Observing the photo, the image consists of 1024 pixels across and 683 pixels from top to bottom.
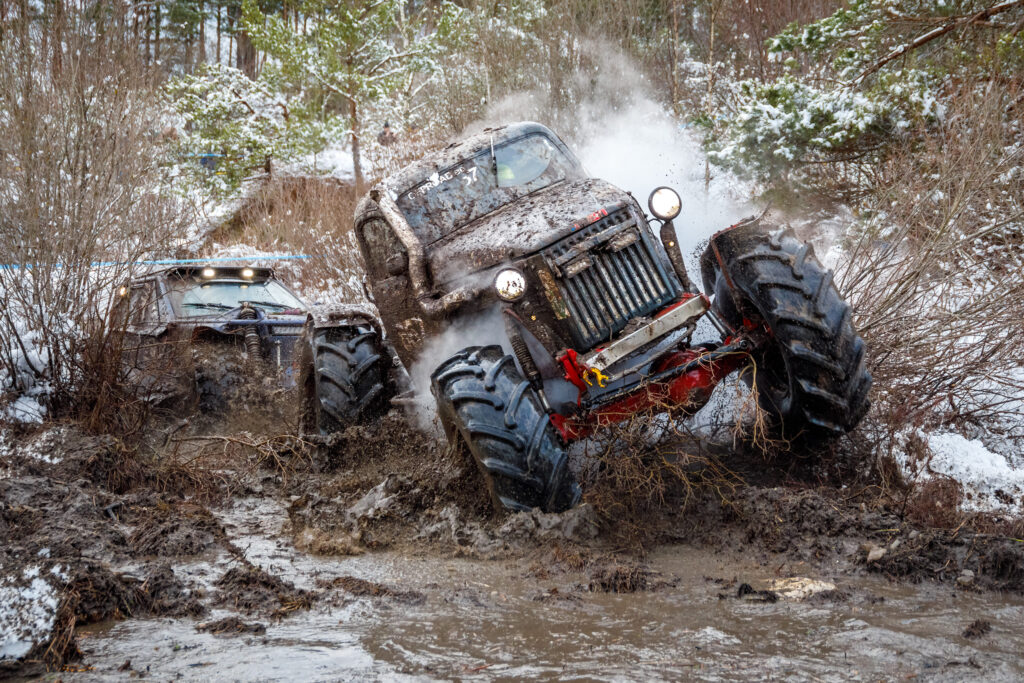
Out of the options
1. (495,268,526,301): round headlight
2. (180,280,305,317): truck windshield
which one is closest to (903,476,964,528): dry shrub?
(495,268,526,301): round headlight

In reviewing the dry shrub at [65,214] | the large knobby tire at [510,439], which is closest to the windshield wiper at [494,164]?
the large knobby tire at [510,439]

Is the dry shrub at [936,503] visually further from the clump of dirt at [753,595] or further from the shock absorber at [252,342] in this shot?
the shock absorber at [252,342]

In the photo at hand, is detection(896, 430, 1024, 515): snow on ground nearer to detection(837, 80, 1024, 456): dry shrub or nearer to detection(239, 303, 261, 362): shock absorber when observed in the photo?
detection(837, 80, 1024, 456): dry shrub

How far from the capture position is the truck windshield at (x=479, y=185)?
7.02 m

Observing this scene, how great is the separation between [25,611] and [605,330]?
339 cm

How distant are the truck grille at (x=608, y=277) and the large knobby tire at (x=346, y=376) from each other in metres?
2.74

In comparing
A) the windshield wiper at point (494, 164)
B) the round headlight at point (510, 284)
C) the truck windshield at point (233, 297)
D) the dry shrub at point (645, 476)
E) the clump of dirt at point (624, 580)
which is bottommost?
the clump of dirt at point (624, 580)

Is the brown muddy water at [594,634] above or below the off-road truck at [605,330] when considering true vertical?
below

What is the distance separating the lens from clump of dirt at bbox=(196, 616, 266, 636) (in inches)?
163

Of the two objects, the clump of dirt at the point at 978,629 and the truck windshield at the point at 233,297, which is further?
the truck windshield at the point at 233,297

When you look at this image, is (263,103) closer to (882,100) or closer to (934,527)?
(882,100)

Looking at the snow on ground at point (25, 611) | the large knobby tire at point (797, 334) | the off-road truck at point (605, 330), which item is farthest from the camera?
the large knobby tire at point (797, 334)

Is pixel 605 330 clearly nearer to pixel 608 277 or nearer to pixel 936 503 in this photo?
pixel 608 277

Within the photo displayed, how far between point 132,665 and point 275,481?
11.8 feet
